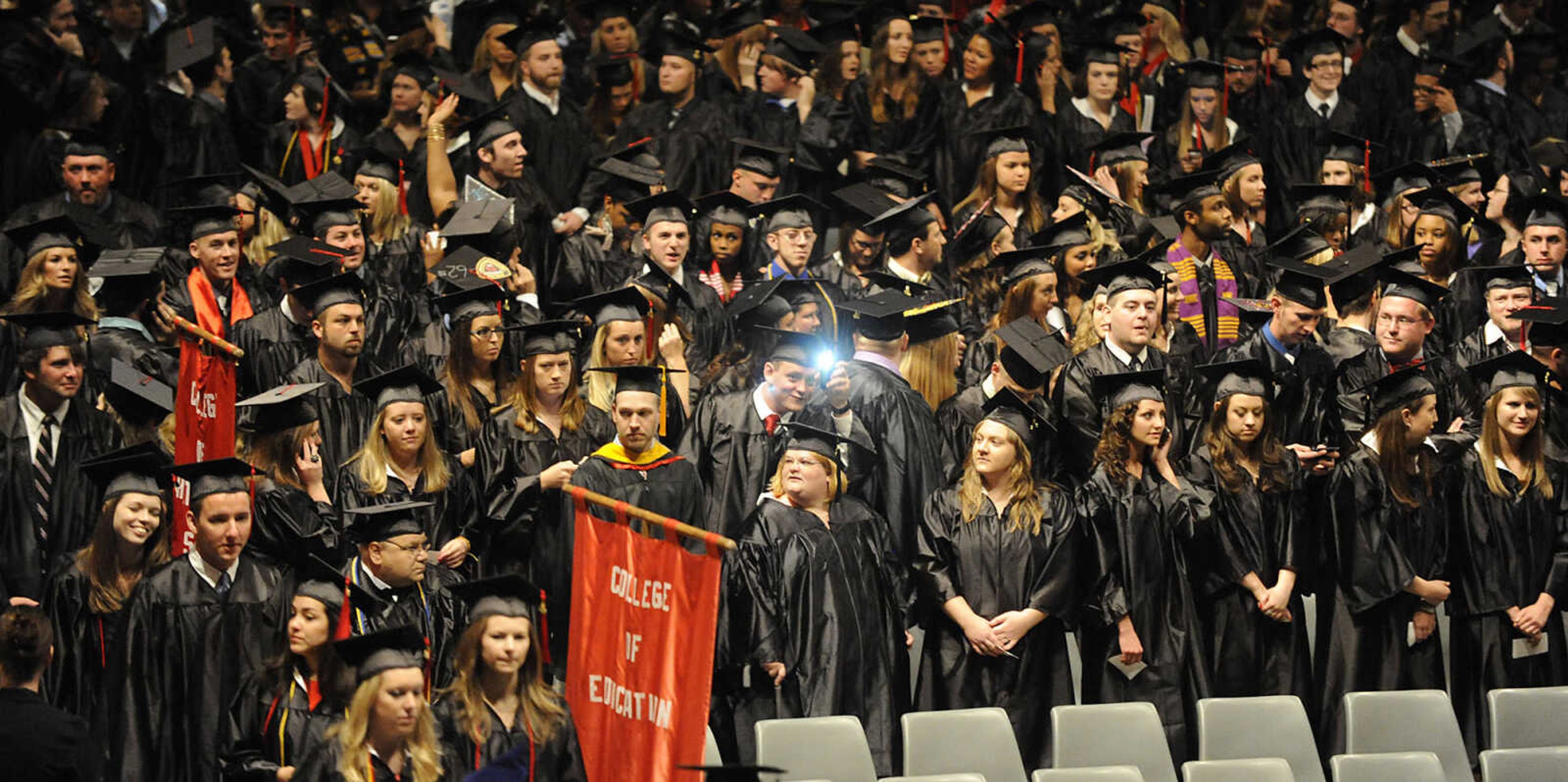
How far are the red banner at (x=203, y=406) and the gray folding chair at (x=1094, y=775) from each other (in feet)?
10.4

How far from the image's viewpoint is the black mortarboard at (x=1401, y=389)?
706 centimetres

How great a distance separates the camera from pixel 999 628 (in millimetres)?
6414

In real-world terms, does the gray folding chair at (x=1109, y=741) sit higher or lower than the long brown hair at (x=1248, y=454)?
lower

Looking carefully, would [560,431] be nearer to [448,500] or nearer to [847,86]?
[448,500]

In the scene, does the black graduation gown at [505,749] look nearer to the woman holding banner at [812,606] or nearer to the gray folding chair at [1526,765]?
the woman holding banner at [812,606]

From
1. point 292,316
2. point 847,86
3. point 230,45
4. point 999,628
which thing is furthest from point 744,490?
point 230,45

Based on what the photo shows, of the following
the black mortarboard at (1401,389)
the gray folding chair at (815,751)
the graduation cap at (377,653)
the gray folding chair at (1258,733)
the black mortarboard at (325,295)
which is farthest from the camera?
the black mortarboard at (325,295)

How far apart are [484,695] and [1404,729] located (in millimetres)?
2839

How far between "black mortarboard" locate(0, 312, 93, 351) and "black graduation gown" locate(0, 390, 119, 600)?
227 millimetres

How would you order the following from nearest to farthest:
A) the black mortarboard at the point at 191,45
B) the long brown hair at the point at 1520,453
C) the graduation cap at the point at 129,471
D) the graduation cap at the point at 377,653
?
the graduation cap at the point at 377,653, the graduation cap at the point at 129,471, the long brown hair at the point at 1520,453, the black mortarboard at the point at 191,45

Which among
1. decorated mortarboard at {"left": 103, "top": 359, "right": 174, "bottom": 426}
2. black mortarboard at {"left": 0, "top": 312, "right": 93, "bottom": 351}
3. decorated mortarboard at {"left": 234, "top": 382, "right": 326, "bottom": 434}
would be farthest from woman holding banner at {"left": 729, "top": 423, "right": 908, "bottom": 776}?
black mortarboard at {"left": 0, "top": 312, "right": 93, "bottom": 351}

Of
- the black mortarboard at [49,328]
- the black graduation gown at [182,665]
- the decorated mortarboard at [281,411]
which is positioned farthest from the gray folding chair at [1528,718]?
the black mortarboard at [49,328]

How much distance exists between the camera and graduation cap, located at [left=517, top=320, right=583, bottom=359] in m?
7.07

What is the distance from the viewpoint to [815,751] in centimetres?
554
